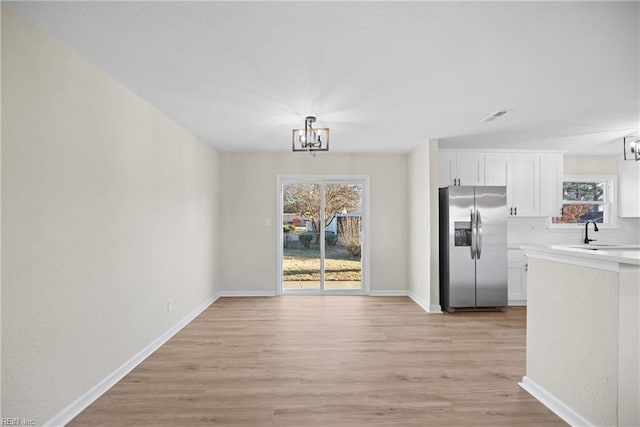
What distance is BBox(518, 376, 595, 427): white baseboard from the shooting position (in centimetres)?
222

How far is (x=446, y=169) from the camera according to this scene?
5555 millimetres

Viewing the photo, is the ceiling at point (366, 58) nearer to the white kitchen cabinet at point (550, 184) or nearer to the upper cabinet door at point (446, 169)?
the upper cabinet door at point (446, 169)

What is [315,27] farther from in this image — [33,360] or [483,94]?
A: [33,360]

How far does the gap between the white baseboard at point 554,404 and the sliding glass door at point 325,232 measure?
350 centimetres

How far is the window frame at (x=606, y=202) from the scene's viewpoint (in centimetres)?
591

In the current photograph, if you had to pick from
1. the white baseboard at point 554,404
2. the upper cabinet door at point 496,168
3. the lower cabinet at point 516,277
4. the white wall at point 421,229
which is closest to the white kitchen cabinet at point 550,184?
the upper cabinet door at point 496,168

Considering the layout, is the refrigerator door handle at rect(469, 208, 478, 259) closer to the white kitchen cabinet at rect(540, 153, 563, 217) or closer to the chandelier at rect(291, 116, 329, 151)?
the white kitchen cabinet at rect(540, 153, 563, 217)

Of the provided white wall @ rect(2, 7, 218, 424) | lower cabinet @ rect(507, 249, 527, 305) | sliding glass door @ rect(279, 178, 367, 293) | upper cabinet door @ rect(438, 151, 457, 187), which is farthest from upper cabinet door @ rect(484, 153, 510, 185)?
white wall @ rect(2, 7, 218, 424)

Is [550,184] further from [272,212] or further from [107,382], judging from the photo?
[107,382]

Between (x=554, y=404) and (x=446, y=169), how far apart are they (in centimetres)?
372

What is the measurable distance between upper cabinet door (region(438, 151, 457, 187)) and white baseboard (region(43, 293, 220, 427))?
13.7ft

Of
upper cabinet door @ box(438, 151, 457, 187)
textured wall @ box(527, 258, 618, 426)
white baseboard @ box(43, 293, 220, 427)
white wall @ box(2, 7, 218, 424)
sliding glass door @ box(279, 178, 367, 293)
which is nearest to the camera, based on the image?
white wall @ box(2, 7, 218, 424)

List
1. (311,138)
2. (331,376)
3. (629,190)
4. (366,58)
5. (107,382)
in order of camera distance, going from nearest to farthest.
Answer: (366,58)
(107,382)
(331,376)
(311,138)
(629,190)

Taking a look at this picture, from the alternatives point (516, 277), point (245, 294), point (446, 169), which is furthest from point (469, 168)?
point (245, 294)
